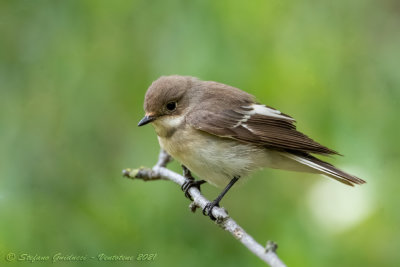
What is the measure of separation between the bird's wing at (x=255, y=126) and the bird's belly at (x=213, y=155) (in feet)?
0.20

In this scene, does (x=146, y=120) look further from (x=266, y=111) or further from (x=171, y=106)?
(x=266, y=111)

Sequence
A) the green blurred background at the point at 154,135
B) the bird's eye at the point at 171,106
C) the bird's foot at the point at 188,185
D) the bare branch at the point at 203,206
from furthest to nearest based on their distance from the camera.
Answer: the bird's eye at the point at 171,106 → the bird's foot at the point at 188,185 → the green blurred background at the point at 154,135 → the bare branch at the point at 203,206

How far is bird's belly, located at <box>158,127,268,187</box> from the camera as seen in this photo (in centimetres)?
399

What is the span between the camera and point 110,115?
171 inches

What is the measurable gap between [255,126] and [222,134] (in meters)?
0.32

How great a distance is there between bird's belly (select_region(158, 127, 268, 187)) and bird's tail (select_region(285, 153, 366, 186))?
252 millimetres

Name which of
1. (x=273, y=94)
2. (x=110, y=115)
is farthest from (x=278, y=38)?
(x=110, y=115)

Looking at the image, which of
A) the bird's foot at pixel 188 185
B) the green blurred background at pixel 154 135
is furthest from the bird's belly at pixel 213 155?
the green blurred background at pixel 154 135

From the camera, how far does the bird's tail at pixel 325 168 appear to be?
Answer: 3778 mm

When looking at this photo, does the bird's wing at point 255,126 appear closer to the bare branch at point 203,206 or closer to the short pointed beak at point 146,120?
the short pointed beak at point 146,120

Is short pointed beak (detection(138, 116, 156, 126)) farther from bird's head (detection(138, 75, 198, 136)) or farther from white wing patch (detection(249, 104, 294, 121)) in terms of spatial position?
white wing patch (detection(249, 104, 294, 121))

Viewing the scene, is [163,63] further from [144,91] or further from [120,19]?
[120,19]

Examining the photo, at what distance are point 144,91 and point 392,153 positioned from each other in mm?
1836

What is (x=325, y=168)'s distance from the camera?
3.97 m
